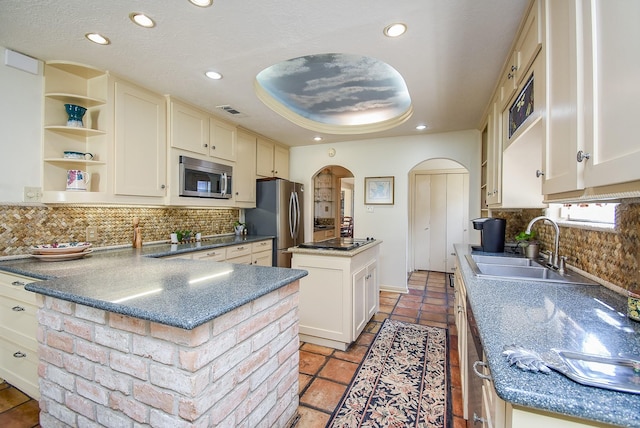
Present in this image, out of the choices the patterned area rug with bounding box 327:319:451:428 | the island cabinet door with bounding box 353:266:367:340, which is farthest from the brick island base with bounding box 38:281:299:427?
the island cabinet door with bounding box 353:266:367:340

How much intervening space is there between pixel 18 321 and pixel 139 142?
5.19 feet

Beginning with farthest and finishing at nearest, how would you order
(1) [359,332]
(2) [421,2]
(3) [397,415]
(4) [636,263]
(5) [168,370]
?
(1) [359,332]
(3) [397,415]
(2) [421,2]
(4) [636,263]
(5) [168,370]

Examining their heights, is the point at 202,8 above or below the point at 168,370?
above

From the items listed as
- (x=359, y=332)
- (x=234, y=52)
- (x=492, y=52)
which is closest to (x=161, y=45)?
(x=234, y=52)

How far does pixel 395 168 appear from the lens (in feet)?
13.9

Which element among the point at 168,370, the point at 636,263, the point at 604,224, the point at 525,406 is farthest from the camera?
the point at 604,224

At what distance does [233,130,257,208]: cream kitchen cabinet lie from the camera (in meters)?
3.77

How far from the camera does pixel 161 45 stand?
6.36ft

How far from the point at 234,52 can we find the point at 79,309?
1821 mm

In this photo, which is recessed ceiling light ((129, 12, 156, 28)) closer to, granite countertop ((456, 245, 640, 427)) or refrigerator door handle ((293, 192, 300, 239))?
granite countertop ((456, 245, 640, 427))

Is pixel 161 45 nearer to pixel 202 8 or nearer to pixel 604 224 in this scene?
pixel 202 8

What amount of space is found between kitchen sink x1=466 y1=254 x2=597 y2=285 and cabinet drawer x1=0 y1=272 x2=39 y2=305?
2.69 m

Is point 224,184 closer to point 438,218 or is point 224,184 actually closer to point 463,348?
point 463,348

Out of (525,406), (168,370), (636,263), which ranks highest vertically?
(636,263)
